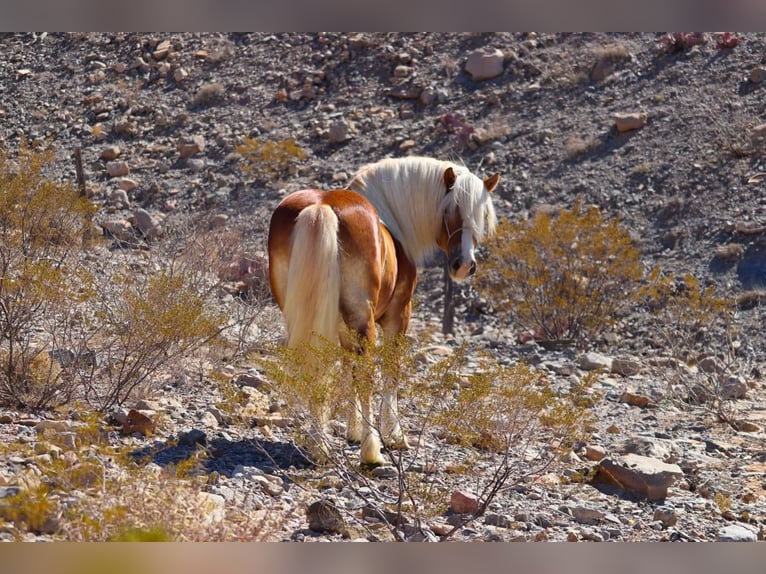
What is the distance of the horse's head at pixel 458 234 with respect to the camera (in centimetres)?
594

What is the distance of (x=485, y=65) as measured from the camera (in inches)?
767

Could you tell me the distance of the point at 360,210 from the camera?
5.21 m

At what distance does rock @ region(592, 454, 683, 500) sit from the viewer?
5.35 meters

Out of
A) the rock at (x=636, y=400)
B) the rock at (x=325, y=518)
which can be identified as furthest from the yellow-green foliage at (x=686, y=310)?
the rock at (x=325, y=518)

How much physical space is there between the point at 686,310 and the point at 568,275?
5.08 feet

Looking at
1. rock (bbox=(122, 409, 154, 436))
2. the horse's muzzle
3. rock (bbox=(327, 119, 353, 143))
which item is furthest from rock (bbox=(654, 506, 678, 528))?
rock (bbox=(327, 119, 353, 143))

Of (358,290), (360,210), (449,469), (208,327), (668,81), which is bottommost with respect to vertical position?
(449,469)

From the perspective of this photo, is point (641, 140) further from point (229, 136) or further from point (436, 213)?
point (436, 213)

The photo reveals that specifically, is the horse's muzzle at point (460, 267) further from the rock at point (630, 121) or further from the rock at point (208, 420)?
the rock at point (630, 121)

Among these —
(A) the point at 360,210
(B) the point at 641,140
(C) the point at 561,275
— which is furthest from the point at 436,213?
(B) the point at 641,140

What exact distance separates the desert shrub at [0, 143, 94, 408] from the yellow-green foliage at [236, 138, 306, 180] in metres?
8.34

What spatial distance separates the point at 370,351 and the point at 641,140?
1324 cm

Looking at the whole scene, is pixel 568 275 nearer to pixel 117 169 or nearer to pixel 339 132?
pixel 339 132

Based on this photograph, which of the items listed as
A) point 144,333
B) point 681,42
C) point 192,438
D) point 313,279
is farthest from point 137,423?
point 681,42
